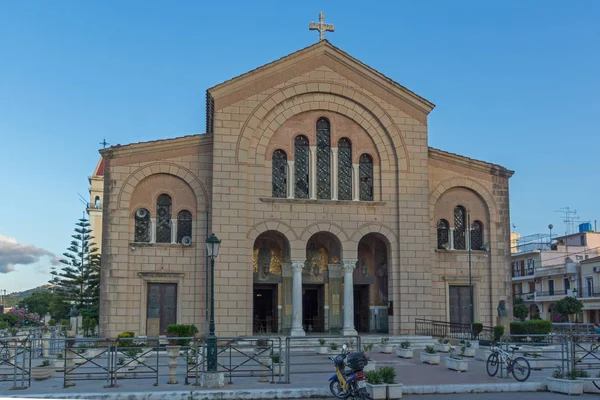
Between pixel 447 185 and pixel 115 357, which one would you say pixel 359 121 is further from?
pixel 115 357

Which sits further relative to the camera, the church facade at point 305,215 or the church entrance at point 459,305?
the church entrance at point 459,305

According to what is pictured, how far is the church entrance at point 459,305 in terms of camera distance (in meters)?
33.3

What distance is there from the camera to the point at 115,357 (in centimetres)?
1741

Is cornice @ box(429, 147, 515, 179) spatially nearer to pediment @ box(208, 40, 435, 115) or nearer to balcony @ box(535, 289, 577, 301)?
pediment @ box(208, 40, 435, 115)

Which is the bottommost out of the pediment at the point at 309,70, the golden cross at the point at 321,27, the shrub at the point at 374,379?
the shrub at the point at 374,379

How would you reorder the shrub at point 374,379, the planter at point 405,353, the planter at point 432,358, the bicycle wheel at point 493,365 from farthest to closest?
the planter at point 405,353, the planter at point 432,358, the bicycle wheel at point 493,365, the shrub at point 374,379

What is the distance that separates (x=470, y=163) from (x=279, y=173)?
31.5 ft

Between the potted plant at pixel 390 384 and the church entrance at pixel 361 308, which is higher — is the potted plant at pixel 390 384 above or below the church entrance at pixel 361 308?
below

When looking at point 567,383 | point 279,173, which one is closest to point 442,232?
point 279,173

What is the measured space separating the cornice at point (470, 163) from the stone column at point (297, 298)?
8.72 meters

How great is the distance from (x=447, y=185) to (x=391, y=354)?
384 inches

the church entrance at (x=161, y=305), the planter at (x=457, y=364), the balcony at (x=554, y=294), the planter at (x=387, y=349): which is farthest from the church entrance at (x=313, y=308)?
the balcony at (x=554, y=294)

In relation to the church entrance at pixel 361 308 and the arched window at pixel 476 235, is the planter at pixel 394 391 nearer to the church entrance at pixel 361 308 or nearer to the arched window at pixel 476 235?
the church entrance at pixel 361 308

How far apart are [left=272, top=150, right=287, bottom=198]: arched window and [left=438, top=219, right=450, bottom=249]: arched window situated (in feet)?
26.4
